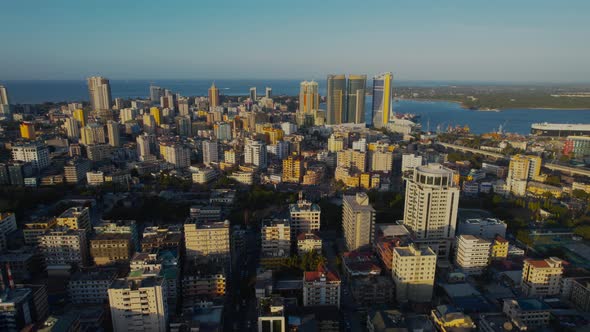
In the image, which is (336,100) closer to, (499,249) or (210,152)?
(210,152)

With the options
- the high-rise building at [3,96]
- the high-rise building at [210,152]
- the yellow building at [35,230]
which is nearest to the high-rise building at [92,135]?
the high-rise building at [210,152]

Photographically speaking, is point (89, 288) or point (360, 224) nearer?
point (89, 288)

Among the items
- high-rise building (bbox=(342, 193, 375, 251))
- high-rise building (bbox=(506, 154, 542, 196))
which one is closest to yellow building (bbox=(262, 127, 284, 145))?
high-rise building (bbox=(506, 154, 542, 196))

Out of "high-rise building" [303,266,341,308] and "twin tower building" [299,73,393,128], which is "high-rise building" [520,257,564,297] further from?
"twin tower building" [299,73,393,128]

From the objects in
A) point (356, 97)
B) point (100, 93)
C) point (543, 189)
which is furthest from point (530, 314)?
point (100, 93)

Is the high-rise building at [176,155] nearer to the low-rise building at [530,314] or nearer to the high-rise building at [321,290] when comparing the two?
the high-rise building at [321,290]
